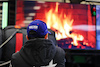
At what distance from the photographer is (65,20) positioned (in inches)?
109

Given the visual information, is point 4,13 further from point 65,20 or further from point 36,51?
point 36,51

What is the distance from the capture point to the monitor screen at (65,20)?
8.75 ft

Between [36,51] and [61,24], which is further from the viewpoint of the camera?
[61,24]

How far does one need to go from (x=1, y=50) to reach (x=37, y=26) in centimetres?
49

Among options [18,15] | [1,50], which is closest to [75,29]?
→ [18,15]

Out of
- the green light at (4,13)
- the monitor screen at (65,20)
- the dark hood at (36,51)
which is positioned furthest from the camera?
the monitor screen at (65,20)

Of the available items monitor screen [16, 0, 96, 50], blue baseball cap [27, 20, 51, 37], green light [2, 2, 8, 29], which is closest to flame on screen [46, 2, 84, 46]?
monitor screen [16, 0, 96, 50]

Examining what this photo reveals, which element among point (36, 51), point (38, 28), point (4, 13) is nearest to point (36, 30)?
point (38, 28)

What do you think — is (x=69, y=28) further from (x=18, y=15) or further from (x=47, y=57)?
(x=47, y=57)

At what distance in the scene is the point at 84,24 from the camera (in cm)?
283

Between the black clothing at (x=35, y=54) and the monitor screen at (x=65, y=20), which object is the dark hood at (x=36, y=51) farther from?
the monitor screen at (x=65, y=20)

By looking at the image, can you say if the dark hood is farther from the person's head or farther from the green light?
the green light

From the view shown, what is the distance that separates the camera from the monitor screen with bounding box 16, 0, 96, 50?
8.75ft

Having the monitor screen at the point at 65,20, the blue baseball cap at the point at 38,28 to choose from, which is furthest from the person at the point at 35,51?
the monitor screen at the point at 65,20
